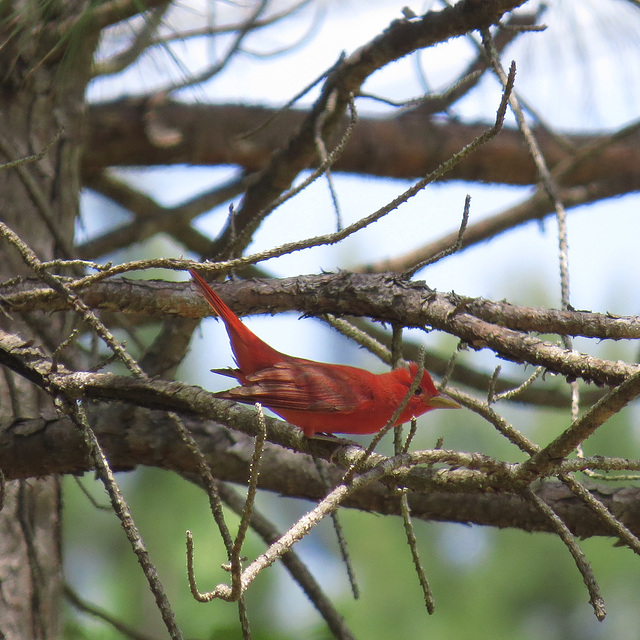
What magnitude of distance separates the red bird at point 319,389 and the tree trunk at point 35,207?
2.72 feet

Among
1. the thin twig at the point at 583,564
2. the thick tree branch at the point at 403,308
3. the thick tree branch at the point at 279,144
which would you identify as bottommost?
the thin twig at the point at 583,564

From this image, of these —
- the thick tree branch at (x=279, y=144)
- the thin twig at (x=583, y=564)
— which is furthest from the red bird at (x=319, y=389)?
the thick tree branch at (x=279, y=144)

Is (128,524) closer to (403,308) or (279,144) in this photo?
(403,308)

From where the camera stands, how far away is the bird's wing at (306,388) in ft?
9.89

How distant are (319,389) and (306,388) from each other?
6cm

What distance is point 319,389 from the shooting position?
10.3 ft

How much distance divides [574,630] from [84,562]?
7.07 metres

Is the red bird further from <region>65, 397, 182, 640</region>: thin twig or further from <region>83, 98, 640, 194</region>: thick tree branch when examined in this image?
<region>83, 98, 640, 194</region>: thick tree branch

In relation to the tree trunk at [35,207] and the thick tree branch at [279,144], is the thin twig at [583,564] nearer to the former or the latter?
the tree trunk at [35,207]

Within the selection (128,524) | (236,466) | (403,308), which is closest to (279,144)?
(236,466)

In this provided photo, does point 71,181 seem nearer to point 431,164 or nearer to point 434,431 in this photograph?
point 431,164

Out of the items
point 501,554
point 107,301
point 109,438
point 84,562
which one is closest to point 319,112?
point 107,301

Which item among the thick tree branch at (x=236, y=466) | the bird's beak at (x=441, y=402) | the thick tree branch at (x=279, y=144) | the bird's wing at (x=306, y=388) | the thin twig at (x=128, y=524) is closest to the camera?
the thin twig at (x=128, y=524)

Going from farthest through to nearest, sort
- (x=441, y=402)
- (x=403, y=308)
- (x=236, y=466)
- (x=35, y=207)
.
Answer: (x=35, y=207) → (x=441, y=402) → (x=236, y=466) → (x=403, y=308)
